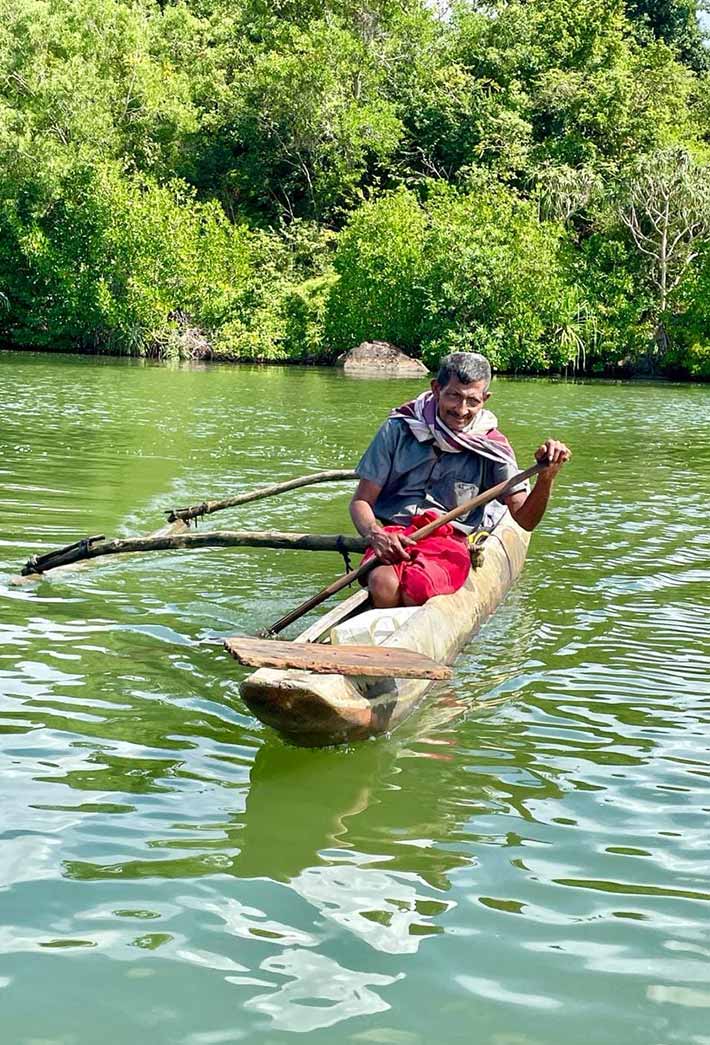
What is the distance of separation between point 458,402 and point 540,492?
58cm

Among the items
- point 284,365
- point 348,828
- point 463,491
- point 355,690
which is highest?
point 284,365

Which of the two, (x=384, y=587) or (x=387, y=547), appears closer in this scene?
(x=387, y=547)

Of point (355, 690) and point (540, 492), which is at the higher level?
point (540, 492)

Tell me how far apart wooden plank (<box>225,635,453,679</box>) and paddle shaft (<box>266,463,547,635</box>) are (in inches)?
49.7

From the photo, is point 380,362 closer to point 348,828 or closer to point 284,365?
point 284,365

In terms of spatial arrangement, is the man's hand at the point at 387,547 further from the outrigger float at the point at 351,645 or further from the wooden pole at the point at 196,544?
the wooden pole at the point at 196,544

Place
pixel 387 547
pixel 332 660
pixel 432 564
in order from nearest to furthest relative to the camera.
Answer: pixel 332 660 < pixel 387 547 < pixel 432 564

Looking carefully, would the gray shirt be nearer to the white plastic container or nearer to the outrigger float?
the outrigger float

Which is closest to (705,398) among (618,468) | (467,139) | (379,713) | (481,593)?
(618,468)

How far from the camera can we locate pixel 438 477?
6.07 m

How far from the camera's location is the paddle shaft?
5.60 m

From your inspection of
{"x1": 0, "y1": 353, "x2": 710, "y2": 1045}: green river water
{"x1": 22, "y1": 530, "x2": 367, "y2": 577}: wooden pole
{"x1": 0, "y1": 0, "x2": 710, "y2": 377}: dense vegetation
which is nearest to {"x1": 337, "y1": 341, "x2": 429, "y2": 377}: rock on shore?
{"x1": 0, "y1": 0, "x2": 710, "y2": 377}: dense vegetation

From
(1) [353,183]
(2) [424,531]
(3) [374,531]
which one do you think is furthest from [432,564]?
(1) [353,183]

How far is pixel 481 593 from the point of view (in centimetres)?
621
